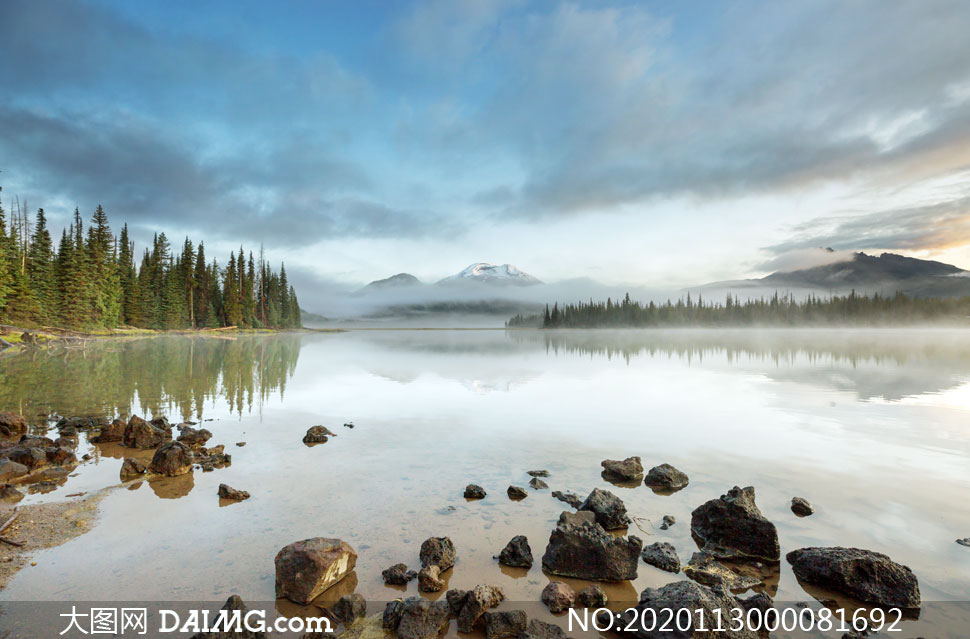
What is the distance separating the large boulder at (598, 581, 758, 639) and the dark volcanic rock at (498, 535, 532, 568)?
1241 mm

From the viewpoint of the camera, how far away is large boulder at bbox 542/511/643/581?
583cm

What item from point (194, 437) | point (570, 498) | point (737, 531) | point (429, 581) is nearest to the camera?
point (429, 581)

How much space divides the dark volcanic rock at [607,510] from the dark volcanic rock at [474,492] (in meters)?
1.87

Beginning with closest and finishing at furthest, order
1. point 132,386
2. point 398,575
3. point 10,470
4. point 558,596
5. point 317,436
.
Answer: point 558,596, point 398,575, point 10,470, point 317,436, point 132,386

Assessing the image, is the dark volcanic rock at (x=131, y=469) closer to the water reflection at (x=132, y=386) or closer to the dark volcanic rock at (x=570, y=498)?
the water reflection at (x=132, y=386)

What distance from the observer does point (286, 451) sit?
11148 millimetres

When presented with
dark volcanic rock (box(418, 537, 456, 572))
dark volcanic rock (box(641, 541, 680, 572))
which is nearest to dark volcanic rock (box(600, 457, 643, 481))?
dark volcanic rock (box(641, 541, 680, 572))

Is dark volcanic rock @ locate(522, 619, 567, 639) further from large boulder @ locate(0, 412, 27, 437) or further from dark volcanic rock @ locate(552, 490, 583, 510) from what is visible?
large boulder @ locate(0, 412, 27, 437)

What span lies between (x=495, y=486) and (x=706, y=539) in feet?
12.6

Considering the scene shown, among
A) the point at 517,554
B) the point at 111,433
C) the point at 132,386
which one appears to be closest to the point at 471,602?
the point at 517,554

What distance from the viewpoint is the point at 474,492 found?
838 centimetres

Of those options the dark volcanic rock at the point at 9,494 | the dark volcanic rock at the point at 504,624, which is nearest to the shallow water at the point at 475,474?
the dark volcanic rock at the point at 9,494

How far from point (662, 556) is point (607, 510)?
126cm

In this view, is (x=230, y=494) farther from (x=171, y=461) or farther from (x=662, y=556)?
(x=662, y=556)
